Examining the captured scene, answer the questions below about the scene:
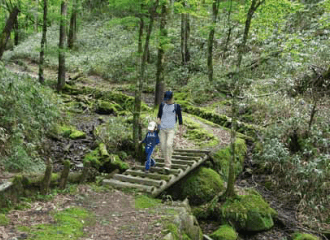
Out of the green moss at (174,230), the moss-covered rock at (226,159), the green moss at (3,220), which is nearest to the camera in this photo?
the green moss at (3,220)

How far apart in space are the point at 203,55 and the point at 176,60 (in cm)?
229

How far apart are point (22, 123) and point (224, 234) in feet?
22.2

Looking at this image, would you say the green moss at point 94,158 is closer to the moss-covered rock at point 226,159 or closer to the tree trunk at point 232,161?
the tree trunk at point 232,161

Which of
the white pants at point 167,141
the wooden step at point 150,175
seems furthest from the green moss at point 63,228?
the white pants at point 167,141

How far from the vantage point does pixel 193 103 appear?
1944 cm

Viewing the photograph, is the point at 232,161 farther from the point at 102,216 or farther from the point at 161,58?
the point at 161,58

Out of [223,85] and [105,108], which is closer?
[105,108]

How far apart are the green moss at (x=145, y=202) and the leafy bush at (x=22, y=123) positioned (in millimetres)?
3041

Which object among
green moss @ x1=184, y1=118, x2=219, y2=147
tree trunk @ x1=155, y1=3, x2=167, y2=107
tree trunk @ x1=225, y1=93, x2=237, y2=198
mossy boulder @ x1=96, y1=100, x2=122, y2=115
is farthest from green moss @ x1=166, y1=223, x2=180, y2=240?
mossy boulder @ x1=96, y1=100, x2=122, y2=115

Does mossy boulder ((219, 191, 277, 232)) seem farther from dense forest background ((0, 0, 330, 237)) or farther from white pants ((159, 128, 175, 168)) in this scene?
white pants ((159, 128, 175, 168))

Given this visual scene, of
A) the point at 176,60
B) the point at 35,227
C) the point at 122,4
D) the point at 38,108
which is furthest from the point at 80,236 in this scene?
the point at 176,60

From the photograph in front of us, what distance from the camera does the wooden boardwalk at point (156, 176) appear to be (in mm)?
8039

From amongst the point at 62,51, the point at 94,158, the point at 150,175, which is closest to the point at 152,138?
the point at 150,175

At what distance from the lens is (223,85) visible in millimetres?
20531
